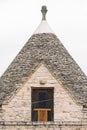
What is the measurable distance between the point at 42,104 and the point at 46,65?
158 centimetres

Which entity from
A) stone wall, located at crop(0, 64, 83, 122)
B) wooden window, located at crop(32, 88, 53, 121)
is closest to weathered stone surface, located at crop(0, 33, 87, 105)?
stone wall, located at crop(0, 64, 83, 122)

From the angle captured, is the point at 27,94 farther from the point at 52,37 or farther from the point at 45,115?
the point at 52,37

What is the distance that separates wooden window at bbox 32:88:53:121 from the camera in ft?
76.2

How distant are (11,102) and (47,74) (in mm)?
1797

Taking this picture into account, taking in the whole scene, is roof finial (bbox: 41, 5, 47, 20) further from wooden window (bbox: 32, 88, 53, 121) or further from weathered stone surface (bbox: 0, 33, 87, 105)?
wooden window (bbox: 32, 88, 53, 121)

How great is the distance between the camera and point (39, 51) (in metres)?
24.1

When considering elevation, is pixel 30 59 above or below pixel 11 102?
above

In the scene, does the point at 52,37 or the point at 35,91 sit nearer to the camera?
the point at 35,91

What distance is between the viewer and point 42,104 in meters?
23.5

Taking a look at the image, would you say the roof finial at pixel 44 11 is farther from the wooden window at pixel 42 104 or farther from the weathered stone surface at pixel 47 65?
the wooden window at pixel 42 104

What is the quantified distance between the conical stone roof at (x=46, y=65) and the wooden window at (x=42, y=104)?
0.72m

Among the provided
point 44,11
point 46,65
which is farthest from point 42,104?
point 44,11

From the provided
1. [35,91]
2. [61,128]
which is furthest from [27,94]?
[61,128]

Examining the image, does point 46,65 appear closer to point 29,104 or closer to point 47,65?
point 47,65
